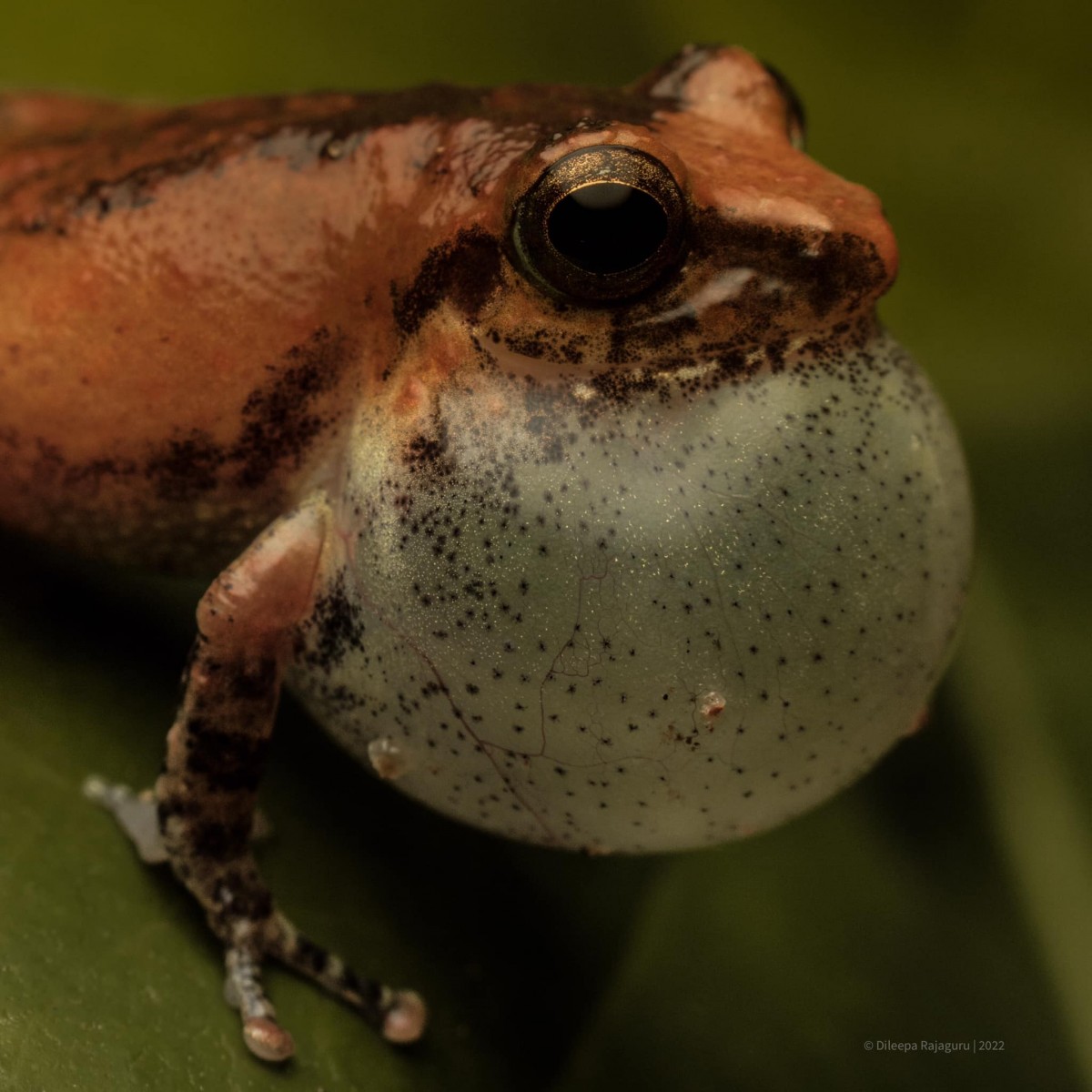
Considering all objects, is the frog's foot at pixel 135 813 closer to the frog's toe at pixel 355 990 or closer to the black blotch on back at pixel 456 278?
the frog's toe at pixel 355 990

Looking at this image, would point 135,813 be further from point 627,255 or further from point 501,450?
point 627,255

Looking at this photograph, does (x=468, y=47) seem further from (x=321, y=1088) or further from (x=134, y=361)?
(x=321, y=1088)

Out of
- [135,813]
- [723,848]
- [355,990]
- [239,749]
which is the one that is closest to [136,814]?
[135,813]

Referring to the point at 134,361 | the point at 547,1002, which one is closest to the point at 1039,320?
the point at 547,1002

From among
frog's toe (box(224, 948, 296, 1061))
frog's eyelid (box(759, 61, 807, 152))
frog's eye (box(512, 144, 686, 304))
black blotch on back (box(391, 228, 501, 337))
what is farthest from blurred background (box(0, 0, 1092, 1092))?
frog's eyelid (box(759, 61, 807, 152))

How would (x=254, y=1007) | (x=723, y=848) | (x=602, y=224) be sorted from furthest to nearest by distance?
(x=723, y=848) < (x=254, y=1007) < (x=602, y=224)

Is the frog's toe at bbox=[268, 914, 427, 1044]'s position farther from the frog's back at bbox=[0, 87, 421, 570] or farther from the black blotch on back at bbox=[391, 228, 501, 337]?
the black blotch on back at bbox=[391, 228, 501, 337]

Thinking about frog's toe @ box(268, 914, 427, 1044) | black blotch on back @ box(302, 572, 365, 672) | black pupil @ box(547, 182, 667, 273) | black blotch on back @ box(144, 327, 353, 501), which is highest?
black pupil @ box(547, 182, 667, 273)

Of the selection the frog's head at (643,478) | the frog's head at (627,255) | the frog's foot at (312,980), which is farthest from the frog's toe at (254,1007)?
the frog's head at (627,255)
